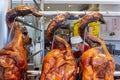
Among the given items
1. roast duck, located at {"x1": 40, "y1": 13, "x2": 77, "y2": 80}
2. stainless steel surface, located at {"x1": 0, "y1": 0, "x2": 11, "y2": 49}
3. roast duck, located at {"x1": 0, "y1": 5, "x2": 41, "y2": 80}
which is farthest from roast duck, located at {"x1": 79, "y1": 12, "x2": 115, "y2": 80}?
stainless steel surface, located at {"x1": 0, "y1": 0, "x2": 11, "y2": 49}

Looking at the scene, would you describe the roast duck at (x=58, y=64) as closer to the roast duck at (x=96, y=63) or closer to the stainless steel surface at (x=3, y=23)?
the roast duck at (x=96, y=63)

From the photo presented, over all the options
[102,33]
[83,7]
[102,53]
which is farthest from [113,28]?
[102,53]

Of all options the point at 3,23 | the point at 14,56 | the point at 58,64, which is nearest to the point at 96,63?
the point at 58,64

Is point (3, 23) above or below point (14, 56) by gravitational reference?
above

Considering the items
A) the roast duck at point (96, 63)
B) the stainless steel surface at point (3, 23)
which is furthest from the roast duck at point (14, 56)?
the roast duck at point (96, 63)

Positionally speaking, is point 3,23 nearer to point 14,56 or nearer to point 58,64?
point 14,56

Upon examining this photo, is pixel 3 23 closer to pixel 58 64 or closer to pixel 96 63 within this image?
pixel 58 64

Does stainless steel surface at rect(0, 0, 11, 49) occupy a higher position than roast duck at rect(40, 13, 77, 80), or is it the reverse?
stainless steel surface at rect(0, 0, 11, 49)

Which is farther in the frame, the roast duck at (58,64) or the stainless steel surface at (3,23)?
the stainless steel surface at (3,23)

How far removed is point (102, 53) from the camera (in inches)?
35.0

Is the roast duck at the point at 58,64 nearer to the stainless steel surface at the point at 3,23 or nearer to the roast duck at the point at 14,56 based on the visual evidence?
the roast duck at the point at 14,56

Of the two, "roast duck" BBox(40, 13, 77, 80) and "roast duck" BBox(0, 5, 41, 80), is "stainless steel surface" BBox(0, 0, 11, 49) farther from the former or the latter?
"roast duck" BBox(40, 13, 77, 80)

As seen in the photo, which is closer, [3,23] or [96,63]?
[96,63]

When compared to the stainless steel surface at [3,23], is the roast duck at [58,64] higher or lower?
lower
